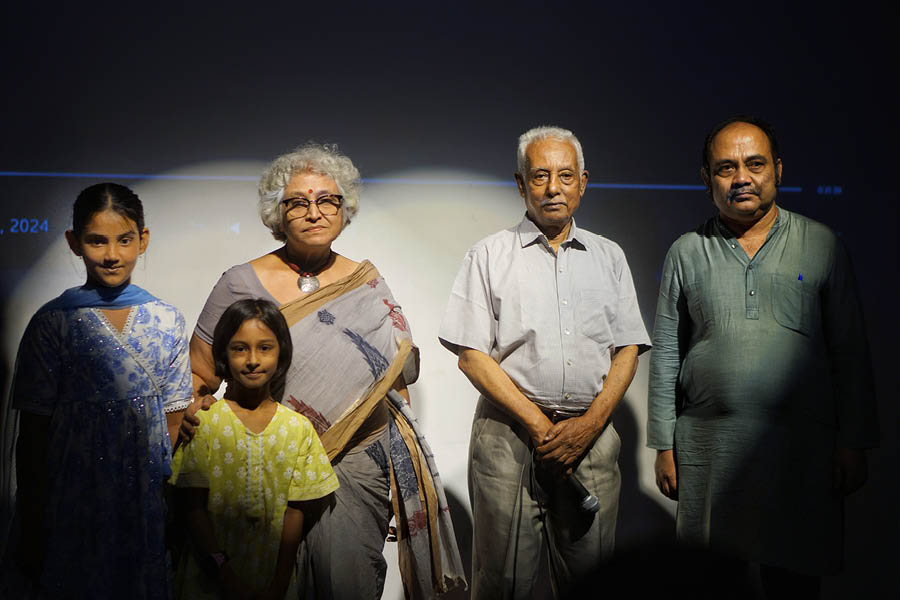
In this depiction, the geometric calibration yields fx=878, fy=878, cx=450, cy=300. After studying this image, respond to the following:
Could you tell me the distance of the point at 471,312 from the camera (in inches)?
113

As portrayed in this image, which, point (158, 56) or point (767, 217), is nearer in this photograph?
point (767, 217)

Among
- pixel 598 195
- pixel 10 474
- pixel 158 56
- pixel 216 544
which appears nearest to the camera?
pixel 216 544

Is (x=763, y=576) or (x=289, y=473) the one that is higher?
(x=289, y=473)

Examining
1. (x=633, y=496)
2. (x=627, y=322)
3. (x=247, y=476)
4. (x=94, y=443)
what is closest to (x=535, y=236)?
(x=627, y=322)

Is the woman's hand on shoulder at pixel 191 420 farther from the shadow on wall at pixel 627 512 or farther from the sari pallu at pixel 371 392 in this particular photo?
the shadow on wall at pixel 627 512

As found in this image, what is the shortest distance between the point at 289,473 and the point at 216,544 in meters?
0.28

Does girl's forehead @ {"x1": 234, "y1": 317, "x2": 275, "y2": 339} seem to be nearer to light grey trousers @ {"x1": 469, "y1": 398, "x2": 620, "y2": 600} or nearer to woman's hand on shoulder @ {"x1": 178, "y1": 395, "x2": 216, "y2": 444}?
woman's hand on shoulder @ {"x1": 178, "y1": 395, "x2": 216, "y2": 444}

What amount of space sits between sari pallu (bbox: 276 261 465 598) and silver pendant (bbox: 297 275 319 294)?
0.04 metres

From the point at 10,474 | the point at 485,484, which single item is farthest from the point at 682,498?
the point at 10,474

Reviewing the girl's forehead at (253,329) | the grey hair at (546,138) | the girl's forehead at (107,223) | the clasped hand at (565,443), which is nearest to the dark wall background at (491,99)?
the grey hair at (546,138)

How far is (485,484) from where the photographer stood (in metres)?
2.82

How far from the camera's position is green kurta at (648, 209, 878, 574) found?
2.72 m

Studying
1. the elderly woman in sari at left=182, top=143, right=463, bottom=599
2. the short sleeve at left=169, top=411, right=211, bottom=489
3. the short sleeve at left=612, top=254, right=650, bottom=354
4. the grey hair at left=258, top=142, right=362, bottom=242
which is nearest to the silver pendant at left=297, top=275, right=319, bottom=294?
the elderly woman in sari at left=182, top=143, right=463, bottom=599

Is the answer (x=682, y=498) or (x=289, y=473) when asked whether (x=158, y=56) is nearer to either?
(x=289, y=473)
